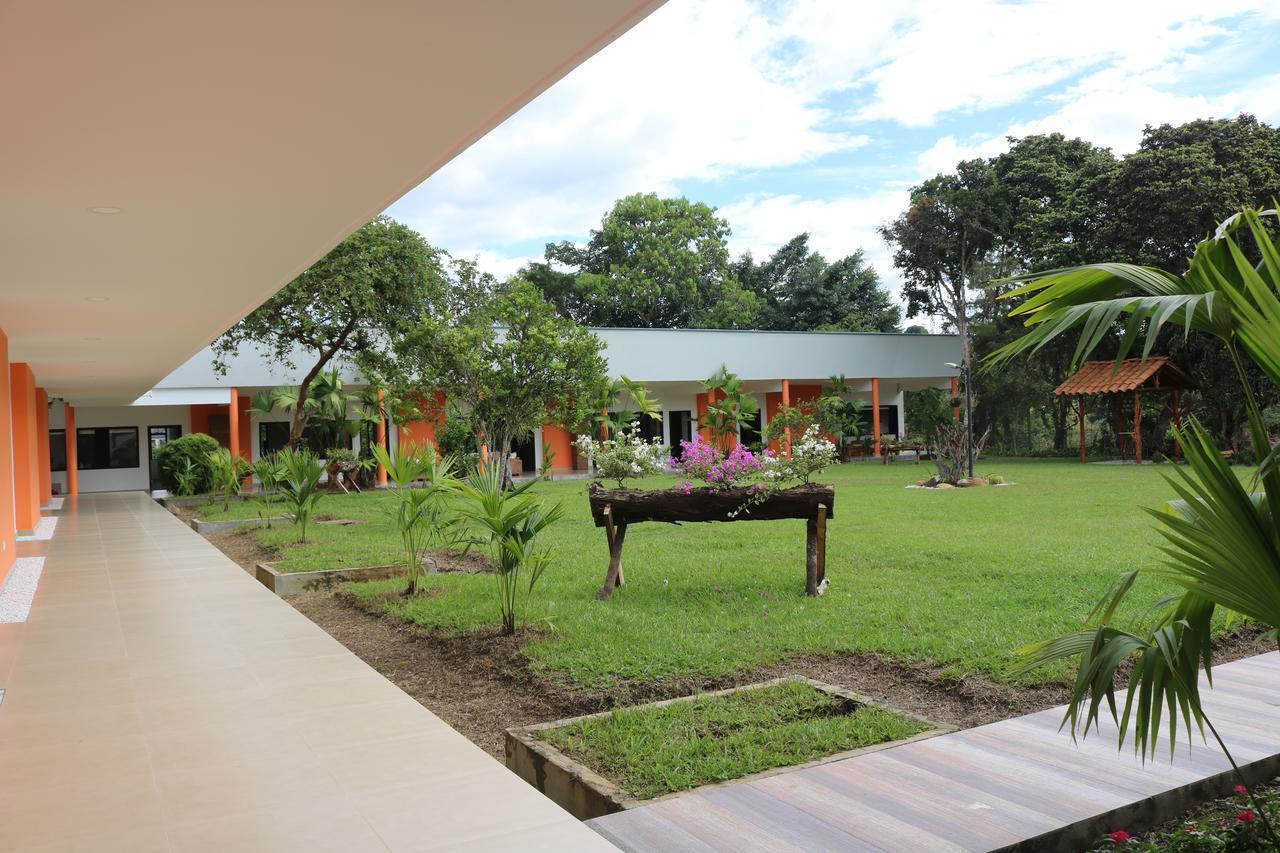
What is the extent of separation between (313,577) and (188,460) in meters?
14.5

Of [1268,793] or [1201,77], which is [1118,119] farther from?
[1268,793]

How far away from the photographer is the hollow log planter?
7.31m

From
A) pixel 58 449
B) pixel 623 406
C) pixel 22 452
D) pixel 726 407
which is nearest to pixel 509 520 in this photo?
pixel 22 452

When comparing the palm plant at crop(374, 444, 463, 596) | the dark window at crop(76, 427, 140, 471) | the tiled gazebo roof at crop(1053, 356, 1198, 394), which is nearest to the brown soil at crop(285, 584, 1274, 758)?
the palm plant at crop(374, 444, 463, 596)

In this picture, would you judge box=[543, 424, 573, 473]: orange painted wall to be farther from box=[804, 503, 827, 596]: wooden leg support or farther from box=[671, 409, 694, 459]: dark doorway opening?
box=[804, 503, 827, 596]: wooden leg support

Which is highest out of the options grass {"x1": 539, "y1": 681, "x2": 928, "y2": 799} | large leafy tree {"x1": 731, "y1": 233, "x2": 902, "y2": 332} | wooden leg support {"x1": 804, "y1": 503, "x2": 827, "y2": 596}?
large leafy tree {"x1": 731, "y1": 233, "x2": 902, "y2": 332}

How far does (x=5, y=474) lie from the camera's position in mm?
10258

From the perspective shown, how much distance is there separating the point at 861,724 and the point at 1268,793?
4.90ft

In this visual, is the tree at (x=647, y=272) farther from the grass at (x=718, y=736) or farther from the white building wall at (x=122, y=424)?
the grass at (x=718, y=736)

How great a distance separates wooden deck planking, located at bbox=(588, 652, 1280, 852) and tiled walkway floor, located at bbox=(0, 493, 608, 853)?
0.38 meters

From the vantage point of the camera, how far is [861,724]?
13.9 feet

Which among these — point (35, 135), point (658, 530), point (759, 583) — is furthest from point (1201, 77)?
point (35, 135)

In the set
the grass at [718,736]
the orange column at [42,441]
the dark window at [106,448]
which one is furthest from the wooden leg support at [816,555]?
the dark window at [106,448]

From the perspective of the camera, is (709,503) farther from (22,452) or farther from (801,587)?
(22,452)
